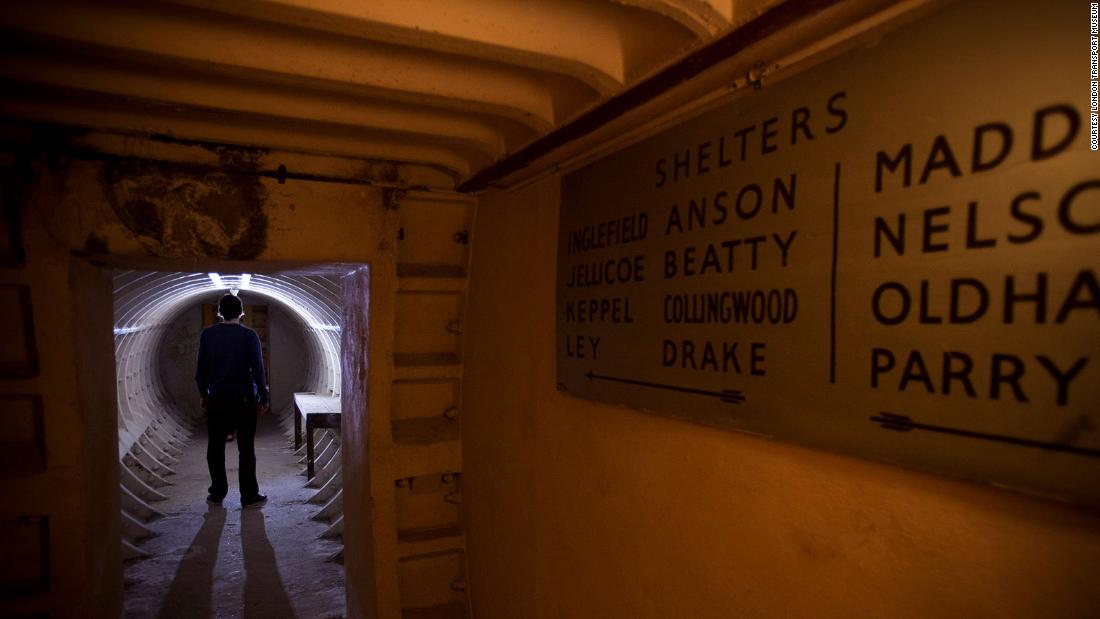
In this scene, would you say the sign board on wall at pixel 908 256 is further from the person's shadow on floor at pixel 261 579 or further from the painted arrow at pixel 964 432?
the person's shadow on floor at pixel 261 579

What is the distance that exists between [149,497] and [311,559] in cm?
312

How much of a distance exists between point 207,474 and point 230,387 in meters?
2.55

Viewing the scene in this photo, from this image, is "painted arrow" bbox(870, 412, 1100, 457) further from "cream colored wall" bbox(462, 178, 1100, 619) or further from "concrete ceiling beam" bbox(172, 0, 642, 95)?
"concrete ceiling beam" bbox(172, 0, 642, 95)

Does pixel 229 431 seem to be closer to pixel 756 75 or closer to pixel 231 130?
pixel 231 130

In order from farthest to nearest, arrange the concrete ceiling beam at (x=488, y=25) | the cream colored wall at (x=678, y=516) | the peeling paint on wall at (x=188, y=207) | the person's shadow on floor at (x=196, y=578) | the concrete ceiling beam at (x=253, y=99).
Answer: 1. the person's shadow on floor at (x=196, y=578)
2. the peeling paint on wall at (x=188, y=207)
3. the concrete ceiling beam at (x=253, y=99)
4. the concrete ceiling beam at (x=488, y=25)
5. the cream colored wall at (x=678, y=516)

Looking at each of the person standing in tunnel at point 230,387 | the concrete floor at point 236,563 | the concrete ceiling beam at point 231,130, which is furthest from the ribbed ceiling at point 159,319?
the concrete ceiling beam at point 231,130

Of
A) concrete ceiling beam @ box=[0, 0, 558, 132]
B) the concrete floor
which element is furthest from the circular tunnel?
concrete ceiling beam @ box=[0, 0, 558, 132]

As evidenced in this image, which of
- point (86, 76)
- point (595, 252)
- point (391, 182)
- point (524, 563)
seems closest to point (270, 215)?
point (391, 182)

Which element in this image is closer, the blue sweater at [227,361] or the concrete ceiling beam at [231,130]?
the concrete ceiling beam at [231,130]

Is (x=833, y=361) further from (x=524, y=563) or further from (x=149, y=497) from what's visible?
(x=149, y=497)

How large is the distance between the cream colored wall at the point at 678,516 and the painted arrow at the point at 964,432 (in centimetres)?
14

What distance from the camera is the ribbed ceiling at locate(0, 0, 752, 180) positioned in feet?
5.93

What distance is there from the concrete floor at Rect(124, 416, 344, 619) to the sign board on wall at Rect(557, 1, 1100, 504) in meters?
4.58

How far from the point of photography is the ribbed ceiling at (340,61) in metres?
1.81
